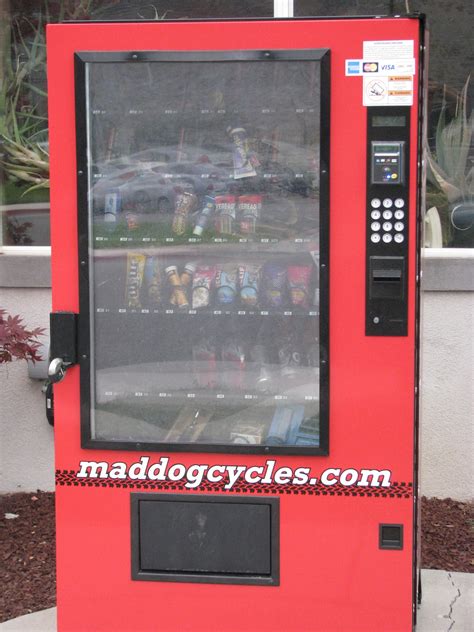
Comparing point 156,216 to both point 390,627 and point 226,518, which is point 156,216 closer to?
point 226,518

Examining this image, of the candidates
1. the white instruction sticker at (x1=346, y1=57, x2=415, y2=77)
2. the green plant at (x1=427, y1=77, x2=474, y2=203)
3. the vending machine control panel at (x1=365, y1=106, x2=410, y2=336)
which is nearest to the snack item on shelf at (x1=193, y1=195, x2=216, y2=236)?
the vending machine control panel at (x1=365, y1=106, x2=410, y2=336)

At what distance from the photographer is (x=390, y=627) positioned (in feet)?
10.3

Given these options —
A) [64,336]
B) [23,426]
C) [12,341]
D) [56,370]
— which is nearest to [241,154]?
[64,336]

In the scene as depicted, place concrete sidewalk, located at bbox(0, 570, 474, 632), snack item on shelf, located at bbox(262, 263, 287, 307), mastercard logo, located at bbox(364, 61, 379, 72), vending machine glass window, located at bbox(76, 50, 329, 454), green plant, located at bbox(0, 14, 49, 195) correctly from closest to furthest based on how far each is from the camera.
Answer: mastercard logo, located at bbox(364, 61, 379, 72) < vending machine glass window, located at bbox(76, 50, 329, 454) < snack item on shelf, located at bbox(262, 263, 287, 307) < concrete sidewalk, located at bbox(0, 570, 474, 632) < green plant, located at bbox(0, 14, 49, 195)

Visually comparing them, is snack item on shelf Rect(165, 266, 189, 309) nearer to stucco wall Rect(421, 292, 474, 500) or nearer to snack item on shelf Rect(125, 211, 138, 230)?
snack item on shelf Rect(125, 211, 138, 230)

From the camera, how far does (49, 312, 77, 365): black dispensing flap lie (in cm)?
313

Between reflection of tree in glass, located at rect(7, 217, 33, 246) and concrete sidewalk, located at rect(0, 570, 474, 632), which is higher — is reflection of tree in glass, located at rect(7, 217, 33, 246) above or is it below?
above

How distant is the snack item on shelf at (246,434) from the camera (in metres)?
3.20

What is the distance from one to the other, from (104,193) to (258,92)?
2.19 feet

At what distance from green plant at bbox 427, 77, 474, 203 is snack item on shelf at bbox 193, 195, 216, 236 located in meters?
2.25

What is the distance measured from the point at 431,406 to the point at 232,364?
2064 mm

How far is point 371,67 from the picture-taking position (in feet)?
9.67

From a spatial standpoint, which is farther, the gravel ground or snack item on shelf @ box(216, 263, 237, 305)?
the gravel ground

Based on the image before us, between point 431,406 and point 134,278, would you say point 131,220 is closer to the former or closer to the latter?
point 134,278
